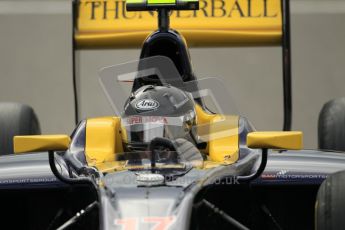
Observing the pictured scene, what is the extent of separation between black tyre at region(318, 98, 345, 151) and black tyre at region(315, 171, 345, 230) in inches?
66.4

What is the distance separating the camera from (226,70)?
980 centimetres

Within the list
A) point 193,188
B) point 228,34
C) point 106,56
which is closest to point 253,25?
point 228,34

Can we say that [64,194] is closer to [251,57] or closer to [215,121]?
[215,121]

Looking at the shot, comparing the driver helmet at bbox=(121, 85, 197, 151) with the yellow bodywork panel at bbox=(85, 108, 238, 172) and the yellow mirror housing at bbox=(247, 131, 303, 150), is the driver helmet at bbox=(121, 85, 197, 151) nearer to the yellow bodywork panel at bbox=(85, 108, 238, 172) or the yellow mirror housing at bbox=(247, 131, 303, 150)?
the yellow bodywork panel at bbox=(85, 108, 238, 172)

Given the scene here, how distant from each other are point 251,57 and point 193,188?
6.25 m

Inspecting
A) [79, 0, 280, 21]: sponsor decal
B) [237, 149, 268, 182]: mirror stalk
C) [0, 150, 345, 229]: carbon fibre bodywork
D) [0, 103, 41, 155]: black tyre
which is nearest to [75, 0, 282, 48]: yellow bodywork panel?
[79, 0, 280, 21]: sponsor decal

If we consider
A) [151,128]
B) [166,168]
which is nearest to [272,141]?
[166,168]

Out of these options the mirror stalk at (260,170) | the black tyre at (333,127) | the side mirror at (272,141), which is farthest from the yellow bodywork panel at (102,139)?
the black tyre at (333,127)

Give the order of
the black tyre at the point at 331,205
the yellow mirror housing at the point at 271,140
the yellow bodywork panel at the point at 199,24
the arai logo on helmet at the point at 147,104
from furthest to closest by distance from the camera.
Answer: the yellow bodywork panel at the point at 199,24 < the arai logo on helmet at the point at 147,104 < the yellow mirror housing at the point at 271,140 < the black tyre at the point at 331,205

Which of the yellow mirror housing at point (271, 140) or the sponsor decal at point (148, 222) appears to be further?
the yellow mirror housing at point (271, 140)

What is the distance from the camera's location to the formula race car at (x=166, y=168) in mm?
3646

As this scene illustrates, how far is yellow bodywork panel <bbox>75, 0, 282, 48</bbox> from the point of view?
605 cm

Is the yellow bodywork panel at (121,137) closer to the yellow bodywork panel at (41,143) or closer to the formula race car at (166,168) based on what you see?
the formula race car at (166,168)

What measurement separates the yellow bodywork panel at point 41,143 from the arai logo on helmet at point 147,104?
27.6 inches
